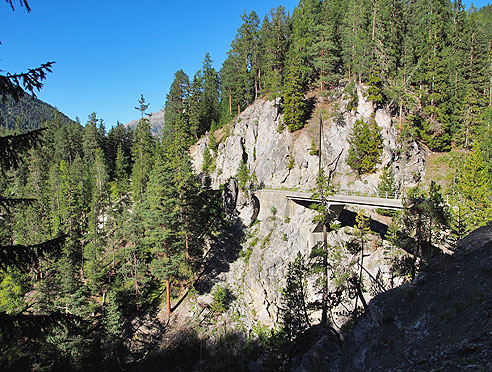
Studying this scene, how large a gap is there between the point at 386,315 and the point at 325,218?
6596 mm

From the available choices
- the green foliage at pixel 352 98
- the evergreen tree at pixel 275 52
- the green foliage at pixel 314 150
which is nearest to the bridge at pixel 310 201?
the green foliage at pixel 314 150

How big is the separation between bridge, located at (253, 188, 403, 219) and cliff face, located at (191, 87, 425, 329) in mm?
263

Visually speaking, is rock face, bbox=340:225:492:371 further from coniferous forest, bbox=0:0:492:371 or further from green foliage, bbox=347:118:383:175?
green foliage, bbox=347:118:383:175

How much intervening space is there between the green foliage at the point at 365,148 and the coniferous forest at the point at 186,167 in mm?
477

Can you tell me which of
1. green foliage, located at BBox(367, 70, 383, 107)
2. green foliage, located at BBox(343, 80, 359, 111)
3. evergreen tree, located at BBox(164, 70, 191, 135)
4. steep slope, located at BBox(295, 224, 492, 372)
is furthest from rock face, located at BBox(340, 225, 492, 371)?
evergreen tree, located at BBox(164, 70, 191, 135)

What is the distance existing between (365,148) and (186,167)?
22.1 m

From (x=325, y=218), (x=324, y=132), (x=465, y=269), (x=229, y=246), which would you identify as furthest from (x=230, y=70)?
(x=465, y=269)

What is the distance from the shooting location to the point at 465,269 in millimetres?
9664

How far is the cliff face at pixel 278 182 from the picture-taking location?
28422mm

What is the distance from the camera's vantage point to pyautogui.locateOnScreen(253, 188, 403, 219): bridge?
23.8 meters

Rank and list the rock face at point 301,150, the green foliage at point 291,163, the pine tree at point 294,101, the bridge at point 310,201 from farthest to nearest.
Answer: the pine tree at point 294,101
the green foliage at point 291,163
the rock face at point 301,150
the bridge at point 310,201

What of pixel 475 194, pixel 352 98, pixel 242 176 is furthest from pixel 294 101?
pixel 475 194

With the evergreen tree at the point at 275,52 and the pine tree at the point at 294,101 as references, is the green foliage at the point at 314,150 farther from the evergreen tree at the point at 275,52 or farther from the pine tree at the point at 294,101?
the evergreen tree at the point at 275,52

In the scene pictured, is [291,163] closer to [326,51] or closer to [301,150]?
[301,150]
